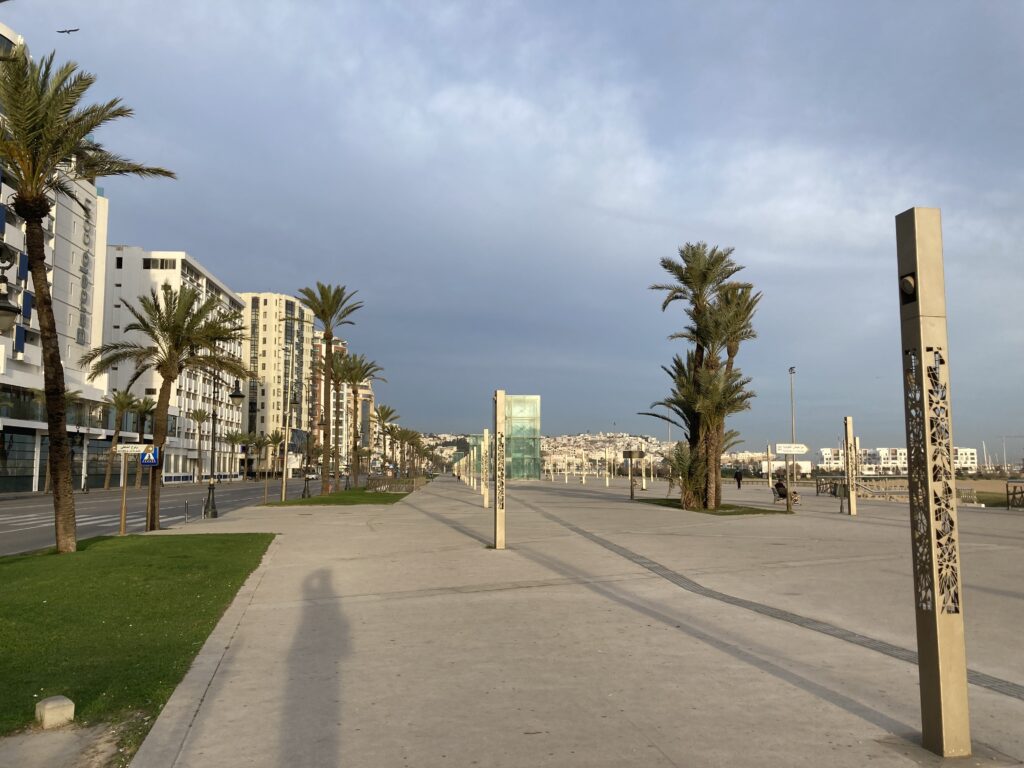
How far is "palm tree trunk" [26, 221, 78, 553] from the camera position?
1423 centimetres

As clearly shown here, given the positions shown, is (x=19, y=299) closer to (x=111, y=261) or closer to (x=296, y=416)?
(x=111, y=261)

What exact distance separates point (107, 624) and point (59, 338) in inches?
2846

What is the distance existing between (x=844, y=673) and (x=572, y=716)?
8.10 ft

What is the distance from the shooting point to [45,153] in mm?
14148

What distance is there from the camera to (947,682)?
418 centimetres

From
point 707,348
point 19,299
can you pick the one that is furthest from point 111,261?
point 707,348

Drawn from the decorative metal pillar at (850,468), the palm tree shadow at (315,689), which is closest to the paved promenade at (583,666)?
the palm tree shadow at (315,689)

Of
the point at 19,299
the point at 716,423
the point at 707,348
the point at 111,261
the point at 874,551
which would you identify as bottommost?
the point at 874,551

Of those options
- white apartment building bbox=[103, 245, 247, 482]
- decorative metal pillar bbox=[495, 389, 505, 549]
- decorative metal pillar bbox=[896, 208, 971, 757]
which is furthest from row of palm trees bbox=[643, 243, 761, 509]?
white apartment building bbox=[103, 245, 247, 482]

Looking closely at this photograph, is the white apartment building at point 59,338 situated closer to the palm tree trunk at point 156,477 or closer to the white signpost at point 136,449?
the palm tree trunk at point 156,477

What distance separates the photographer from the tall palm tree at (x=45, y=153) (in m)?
13.9

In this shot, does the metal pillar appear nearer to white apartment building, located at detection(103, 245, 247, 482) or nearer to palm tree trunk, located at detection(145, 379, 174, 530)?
palm tree trunk, located at detection(145, 379, 174, 530)

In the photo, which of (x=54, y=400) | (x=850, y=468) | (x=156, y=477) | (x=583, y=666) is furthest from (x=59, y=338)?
(x=583, y=666)

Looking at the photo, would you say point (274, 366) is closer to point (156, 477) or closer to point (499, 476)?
point (156, 477)
